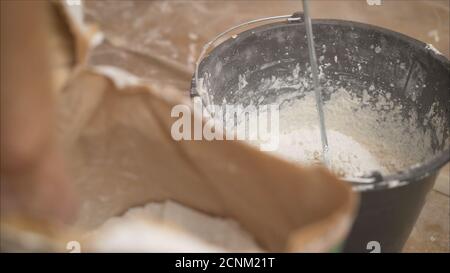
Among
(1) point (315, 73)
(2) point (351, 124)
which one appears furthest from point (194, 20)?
(1) point (315, 73)

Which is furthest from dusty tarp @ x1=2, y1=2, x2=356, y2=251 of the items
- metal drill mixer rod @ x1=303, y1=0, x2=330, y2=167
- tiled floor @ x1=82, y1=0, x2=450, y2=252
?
tiled floor @ x1=82, y1=0, x2=450, y2=252

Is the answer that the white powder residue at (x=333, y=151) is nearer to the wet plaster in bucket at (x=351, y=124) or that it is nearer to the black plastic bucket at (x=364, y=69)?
the wet plaster in bucket at (x=351, y=124)

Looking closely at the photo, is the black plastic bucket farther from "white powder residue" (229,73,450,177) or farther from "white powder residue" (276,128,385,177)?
"white powder residue" (276,128,385,177)

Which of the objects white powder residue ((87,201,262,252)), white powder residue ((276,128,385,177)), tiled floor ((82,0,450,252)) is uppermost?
tiled floor ((82,0,450,252))

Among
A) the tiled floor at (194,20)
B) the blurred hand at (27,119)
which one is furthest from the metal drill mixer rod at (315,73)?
the tiled floor at (194,20)

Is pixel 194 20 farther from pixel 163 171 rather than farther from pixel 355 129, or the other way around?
pixel 163 171

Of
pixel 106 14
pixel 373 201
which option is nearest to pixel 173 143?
pixel 373 201
